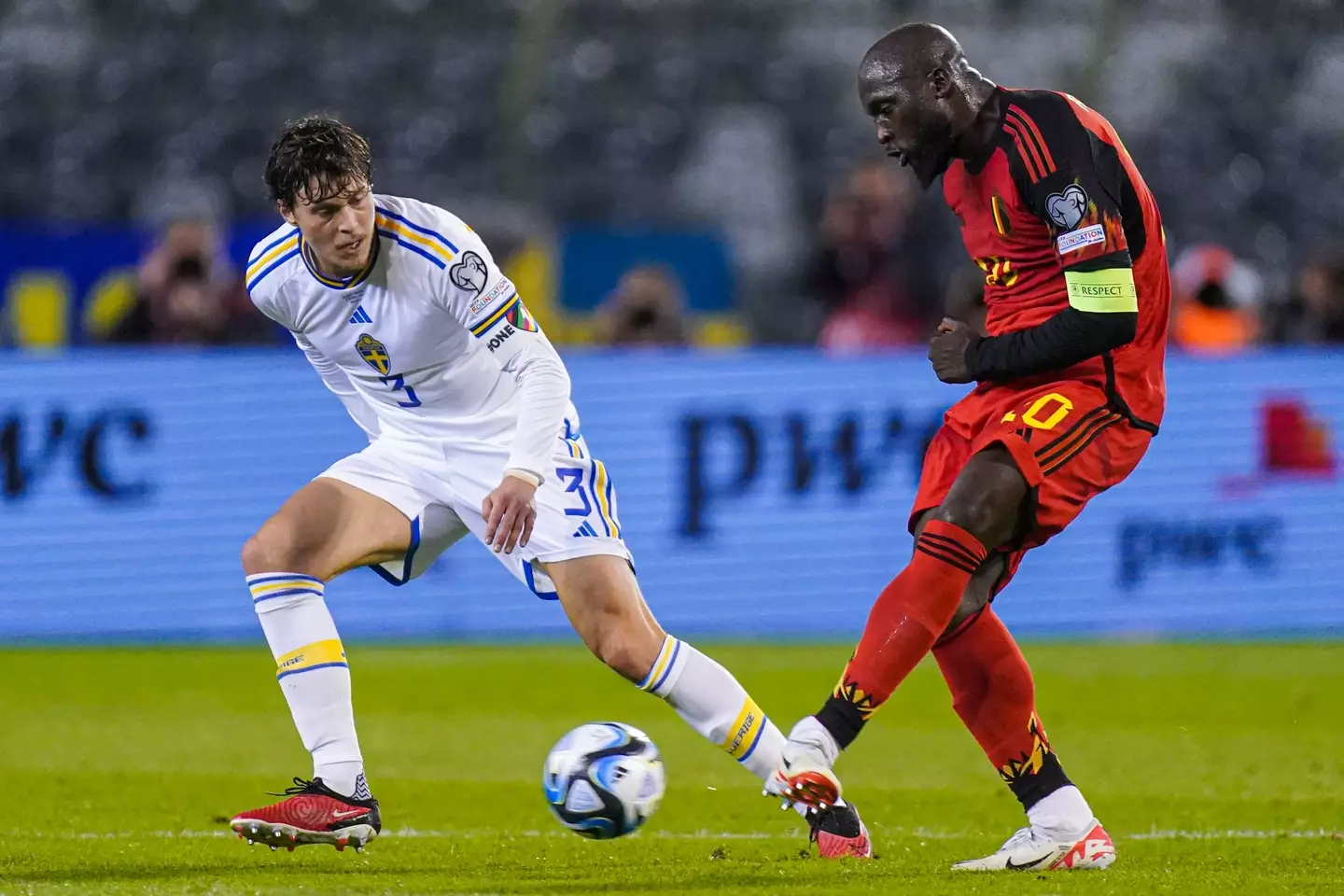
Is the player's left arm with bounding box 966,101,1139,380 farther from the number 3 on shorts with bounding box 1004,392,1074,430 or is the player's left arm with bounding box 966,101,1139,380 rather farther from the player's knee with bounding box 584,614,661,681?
the player's knee with bounding box 584,614,661,681

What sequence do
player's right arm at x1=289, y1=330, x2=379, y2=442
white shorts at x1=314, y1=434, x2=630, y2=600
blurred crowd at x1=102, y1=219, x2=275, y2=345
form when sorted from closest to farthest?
white shorts at x1=314, y1=434, x2=630, y2=600
player's right arm at x1=289, y1=330, x2=379, y2=442
blurred crowd at x1=102, y1=219, x2=275, y2=345

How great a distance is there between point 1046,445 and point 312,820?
2.10m

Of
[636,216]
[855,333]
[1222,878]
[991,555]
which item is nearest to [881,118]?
[991,555]

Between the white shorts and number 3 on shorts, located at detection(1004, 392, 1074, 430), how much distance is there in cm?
122

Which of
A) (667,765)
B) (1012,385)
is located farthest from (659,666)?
(667,765)

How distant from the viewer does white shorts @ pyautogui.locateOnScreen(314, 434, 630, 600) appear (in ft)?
17.3

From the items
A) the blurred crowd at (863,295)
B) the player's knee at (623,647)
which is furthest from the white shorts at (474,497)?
the blurred crowd at (863,295)

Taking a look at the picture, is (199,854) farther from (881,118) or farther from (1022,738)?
(881,118)

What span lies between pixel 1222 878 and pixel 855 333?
26.9 ft

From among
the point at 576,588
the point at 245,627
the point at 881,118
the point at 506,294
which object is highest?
the point at 881,118

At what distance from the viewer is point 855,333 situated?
12727mm

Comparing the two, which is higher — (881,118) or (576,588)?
(881,118)

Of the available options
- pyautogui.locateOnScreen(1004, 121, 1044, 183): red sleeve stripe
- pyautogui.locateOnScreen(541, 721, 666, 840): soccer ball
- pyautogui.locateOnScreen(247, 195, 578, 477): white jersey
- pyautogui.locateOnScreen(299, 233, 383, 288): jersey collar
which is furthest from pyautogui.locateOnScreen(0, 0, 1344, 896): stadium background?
pyautogui.locateOnScreen(1004, 121, 1044, 183): red sleeve stripe

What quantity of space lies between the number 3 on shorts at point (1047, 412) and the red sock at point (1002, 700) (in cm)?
53
